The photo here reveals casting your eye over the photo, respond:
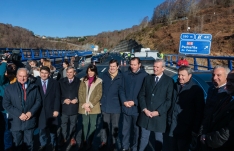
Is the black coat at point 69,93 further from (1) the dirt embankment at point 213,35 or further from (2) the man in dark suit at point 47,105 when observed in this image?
(1) the dirt embankment at point 213,35

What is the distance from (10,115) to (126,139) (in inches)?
87.4

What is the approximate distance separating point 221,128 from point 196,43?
38.1 feet

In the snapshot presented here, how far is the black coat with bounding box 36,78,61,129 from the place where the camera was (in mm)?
4461

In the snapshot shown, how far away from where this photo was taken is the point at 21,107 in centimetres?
400

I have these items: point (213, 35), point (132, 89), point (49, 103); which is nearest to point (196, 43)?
point (132, 89)

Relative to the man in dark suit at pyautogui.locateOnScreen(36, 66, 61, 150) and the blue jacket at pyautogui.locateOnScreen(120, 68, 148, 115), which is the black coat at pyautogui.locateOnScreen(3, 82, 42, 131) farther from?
the blue jacket at pyautogui.locateOnScreen(120, 68, 148, 115)

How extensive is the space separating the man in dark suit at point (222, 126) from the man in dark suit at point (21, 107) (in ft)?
9.65

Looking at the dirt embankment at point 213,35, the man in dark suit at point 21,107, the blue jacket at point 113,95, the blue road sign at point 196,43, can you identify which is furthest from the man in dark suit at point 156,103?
the dirt embankment at point 213,35

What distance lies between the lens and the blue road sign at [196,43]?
12906 millimetres

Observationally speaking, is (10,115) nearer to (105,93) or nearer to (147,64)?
(105,93)

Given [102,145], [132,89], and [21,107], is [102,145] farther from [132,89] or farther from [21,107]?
[21,107]

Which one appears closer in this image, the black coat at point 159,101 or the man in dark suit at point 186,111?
the man in dark suit at point 186,111

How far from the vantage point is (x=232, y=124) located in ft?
7.39

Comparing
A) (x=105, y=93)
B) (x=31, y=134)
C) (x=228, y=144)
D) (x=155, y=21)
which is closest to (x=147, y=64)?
(x=105, y=93)
